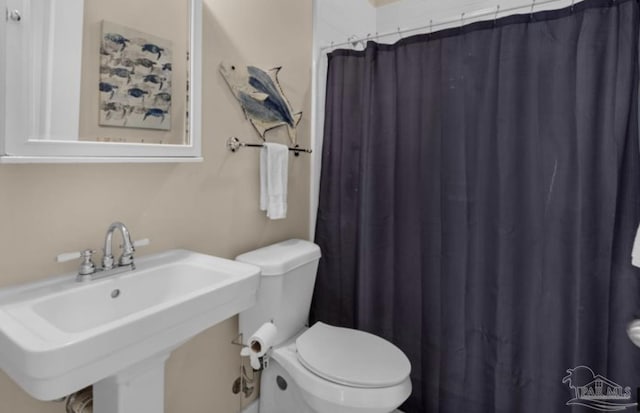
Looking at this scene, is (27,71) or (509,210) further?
(509,210)

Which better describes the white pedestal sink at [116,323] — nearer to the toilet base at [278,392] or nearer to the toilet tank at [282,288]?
the toilet tank at [282,288]

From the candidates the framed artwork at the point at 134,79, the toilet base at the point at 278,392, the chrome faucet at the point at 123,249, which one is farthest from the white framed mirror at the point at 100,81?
the toilet base at the point at 278,392

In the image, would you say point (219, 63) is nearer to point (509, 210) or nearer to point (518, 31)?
point (518, 31)

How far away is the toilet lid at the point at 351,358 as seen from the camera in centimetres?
132

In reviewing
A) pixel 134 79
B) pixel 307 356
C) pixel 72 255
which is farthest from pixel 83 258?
pixel 307 356

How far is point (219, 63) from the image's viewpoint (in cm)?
147

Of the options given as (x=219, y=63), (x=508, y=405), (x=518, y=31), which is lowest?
(x=508, y=405)

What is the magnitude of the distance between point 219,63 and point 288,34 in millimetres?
536

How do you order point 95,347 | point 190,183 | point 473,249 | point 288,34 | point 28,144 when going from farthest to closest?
point 288,34, point 473,249, point 190,183, point 28,144, point 95,347

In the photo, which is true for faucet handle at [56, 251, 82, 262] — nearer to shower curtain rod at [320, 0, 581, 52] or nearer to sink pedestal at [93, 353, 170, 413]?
sink pedestal at [93, 353, 170, 413]

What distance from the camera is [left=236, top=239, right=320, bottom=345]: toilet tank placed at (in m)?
1.49

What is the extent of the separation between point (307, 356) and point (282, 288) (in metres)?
0.29

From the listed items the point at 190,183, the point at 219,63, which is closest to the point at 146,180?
the point at 190,183

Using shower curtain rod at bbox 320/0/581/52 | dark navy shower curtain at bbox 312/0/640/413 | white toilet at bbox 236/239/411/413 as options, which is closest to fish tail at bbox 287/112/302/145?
dark navy shower curtain at bbox 312/0/640/413
